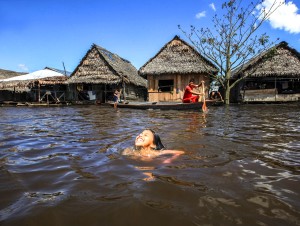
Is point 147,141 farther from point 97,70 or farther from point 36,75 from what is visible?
point 36,75

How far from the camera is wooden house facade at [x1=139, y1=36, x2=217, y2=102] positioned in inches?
759

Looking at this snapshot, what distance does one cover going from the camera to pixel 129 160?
3395 millimetres

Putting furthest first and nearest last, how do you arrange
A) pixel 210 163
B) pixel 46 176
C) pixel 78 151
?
pixel 78 151 < pixel 210 163 < pixel 46 176

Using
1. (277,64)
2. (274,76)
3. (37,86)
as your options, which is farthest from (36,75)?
(277,64)

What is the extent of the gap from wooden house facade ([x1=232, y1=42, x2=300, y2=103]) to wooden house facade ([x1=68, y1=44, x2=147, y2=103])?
371 inches

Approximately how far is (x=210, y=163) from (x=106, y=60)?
1976 cm

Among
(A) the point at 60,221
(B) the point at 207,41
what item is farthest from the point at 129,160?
(B) the point at 207,41

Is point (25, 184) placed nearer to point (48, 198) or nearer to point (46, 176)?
point (46, 176)

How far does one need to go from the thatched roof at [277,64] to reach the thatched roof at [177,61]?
3148 millimetres

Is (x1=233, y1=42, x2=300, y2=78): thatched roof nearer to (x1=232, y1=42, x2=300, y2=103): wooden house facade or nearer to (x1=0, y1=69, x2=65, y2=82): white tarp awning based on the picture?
(x1=232, y1=42, x2=300, y2=103): wooden house facade

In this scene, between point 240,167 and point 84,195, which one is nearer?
point 84,195

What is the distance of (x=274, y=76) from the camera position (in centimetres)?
1983

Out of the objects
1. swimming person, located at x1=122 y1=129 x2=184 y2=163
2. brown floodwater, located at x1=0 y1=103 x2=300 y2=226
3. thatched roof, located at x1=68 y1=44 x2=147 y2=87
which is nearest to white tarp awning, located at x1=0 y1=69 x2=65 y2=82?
thatched roof, located at x1=68 y1=44 x2=147 y2=87

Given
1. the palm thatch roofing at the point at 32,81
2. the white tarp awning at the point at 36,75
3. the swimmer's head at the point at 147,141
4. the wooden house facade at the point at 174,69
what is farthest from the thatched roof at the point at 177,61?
the swimmer's head at the point at 147,141
